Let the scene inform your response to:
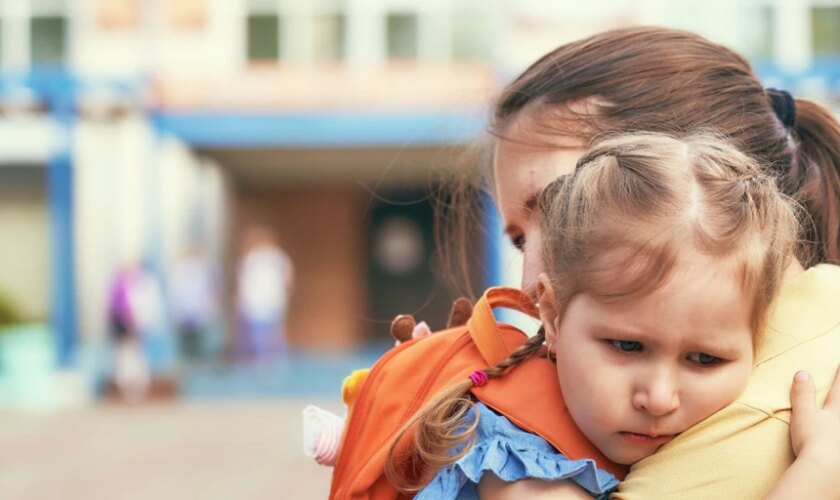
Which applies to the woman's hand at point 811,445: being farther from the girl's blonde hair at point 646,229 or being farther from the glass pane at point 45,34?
the glass pane at point 45,34

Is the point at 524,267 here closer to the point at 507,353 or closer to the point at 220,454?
the point at 507,353

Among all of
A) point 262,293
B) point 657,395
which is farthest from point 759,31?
point 657,395

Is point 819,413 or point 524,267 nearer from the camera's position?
point 819,413

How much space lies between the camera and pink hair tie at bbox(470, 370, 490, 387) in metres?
1.55

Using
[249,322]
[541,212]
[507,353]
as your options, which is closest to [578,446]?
[507,353]

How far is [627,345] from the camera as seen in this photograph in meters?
1.41

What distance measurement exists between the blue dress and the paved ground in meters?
5.65

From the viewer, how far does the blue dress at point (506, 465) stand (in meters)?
1.43

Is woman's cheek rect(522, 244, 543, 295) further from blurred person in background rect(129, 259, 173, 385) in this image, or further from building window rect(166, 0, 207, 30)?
building window rect(166, 0, 207, 30)

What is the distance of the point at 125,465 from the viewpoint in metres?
8.83

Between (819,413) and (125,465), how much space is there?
7948 mm

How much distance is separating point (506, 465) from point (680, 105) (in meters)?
0.62

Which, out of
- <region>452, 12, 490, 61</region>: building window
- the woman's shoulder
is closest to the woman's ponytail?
the woman's shoulder

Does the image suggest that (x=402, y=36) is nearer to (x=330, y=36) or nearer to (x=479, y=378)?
(x=330, y=36)
